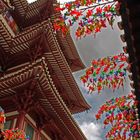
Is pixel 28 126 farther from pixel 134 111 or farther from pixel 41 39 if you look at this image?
pixel 134 111

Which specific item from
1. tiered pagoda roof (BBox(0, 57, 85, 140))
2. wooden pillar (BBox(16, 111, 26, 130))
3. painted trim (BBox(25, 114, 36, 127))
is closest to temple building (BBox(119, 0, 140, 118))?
tiered pagoda roof (BBox(0, 57, 85, 140))

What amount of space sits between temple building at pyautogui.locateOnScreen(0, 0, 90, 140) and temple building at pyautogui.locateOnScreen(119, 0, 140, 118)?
6478 mm

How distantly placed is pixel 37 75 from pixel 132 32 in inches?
272

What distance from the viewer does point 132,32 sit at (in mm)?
4223

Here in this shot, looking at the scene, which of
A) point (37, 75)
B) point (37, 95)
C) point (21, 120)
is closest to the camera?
point (37, 75)

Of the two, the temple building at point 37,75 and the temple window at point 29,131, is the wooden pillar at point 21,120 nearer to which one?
the temple building at point 37,75

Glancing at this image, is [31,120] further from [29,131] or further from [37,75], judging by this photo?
[37,75]

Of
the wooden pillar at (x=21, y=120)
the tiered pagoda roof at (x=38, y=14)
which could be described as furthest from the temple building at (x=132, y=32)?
the tiered pagoda roof at (x=38, y=14)

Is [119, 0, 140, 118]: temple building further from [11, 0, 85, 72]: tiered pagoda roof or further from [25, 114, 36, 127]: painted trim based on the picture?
[11, 0, 85, 72]: tiered pagoda roof

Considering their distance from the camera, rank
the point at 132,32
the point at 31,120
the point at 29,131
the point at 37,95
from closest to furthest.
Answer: the point at 132,32 < the point at 37,95 < the point at 29,131 < the point at 31,120

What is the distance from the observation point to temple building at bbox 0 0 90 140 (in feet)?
36.6

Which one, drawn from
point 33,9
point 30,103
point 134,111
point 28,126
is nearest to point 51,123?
point 28,126

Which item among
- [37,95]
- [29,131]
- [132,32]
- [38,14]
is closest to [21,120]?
[37,95]

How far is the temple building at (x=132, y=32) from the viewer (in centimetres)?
401
